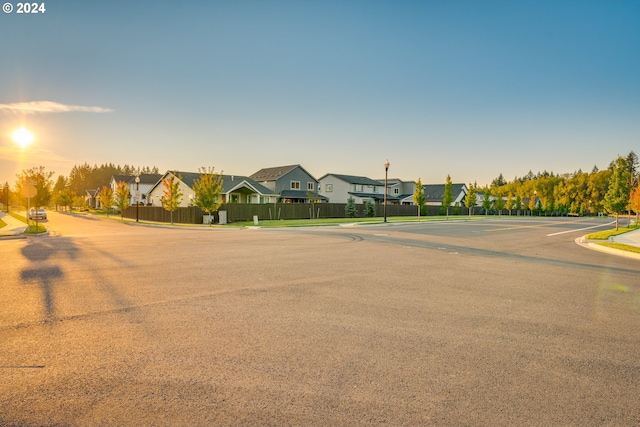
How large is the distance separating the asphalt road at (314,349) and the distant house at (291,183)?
49705 mm

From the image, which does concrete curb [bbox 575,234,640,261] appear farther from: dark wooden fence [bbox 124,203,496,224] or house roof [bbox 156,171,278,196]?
house roof [bbox 156,171,278,196]

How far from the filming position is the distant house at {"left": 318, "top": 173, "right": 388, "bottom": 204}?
69.5 metres

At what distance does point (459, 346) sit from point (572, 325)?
2396mm

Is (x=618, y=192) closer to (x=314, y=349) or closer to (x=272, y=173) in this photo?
(x=314, y=349)

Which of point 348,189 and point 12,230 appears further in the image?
point 348,189

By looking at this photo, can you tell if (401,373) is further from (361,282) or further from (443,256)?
(443,256)

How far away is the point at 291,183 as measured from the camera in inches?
2470

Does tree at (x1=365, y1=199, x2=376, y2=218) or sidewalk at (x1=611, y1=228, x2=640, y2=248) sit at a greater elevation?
tree at (x1=365, y1=199, x2=376, y2=218)

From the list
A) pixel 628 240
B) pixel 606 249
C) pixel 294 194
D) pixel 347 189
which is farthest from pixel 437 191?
pixel 606 249

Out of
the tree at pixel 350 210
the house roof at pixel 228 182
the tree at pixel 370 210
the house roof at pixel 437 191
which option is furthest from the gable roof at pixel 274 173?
the house roof at pixel 437 191

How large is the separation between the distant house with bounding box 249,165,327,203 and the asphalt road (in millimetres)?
49705

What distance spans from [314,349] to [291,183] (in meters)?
58.5

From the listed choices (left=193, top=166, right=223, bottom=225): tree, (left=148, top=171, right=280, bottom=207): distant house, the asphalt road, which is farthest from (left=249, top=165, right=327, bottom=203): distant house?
the asphalt road

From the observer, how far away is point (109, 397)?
3.59 m
